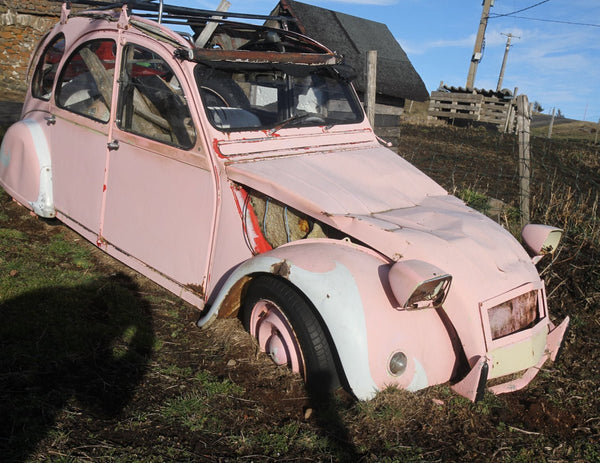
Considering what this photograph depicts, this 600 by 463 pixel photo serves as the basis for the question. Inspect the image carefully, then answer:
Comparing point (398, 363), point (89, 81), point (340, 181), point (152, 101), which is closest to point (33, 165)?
point (89, 81)

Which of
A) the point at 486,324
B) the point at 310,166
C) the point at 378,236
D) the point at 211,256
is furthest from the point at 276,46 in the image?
the point at 486,324

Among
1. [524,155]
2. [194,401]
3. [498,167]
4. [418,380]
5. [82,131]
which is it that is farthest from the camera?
[498,167]

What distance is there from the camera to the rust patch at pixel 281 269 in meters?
3.00

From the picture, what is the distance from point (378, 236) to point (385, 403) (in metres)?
0.87

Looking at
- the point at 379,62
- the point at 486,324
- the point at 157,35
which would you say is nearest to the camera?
the point at 486,324

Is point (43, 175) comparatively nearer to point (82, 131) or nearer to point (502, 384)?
point (82, 131)

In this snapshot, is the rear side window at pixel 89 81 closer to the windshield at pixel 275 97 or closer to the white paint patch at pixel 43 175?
the white paint patch at pixel 43 175

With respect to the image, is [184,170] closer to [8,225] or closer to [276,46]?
[276,46]

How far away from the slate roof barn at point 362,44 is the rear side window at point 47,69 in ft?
15.5

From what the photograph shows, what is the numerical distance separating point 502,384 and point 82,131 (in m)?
3.49

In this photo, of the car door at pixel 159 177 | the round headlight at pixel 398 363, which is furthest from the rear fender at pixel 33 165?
the round headlight at pixel 398 363

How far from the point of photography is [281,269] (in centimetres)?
303

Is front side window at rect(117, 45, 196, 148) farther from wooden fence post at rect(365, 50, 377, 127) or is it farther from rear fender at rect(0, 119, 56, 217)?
wooden fence post at rect(365, 50, 377, 127)

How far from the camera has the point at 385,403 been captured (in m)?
2.92
